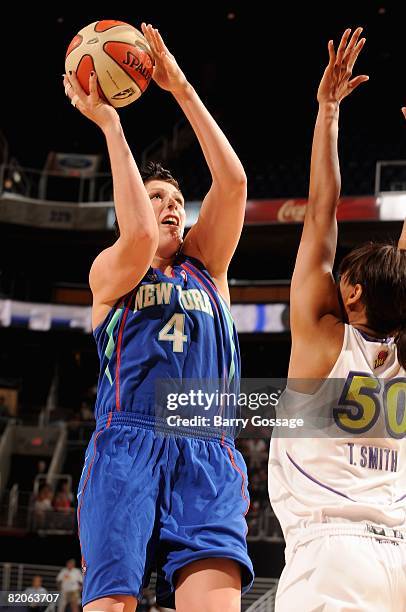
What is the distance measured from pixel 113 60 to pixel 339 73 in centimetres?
89

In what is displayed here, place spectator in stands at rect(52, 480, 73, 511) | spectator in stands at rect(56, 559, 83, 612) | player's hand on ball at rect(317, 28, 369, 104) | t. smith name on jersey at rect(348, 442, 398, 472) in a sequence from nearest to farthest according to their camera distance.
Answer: t. smith name on jersey at rect(348, 442, 398, 472), player's hand on ball at rect(317, 28, 369, 104), spectator in stands at rect(56, 559, 83, 612), spectator in stands at rect(52, 480, 73, 511)

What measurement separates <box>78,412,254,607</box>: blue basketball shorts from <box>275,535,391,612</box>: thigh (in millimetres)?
583

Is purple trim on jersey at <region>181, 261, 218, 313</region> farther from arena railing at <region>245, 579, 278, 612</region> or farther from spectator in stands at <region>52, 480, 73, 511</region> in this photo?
spectator in stands at <region>52, 480, 73, 511</region>

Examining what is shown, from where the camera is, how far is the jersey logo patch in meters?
2.34

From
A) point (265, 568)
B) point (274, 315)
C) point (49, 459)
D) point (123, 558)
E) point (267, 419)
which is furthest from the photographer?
point (274, 315)

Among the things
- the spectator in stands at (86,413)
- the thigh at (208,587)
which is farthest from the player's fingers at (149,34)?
the spectator in stands at (86,413)

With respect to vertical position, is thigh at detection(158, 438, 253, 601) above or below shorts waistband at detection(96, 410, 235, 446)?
below

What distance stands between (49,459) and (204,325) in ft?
45.0

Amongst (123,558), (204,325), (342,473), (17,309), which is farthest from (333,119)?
(17,309)

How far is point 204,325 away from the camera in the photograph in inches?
117

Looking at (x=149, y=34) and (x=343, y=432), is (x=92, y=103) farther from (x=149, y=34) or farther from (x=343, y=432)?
(x=343, y=432)

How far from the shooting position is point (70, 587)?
404 inches

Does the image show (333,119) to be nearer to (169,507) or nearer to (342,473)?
(342,473)

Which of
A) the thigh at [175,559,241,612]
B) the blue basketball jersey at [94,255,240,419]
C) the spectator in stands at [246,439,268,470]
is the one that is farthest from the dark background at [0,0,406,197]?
the thigh at [175,559,241,612]
